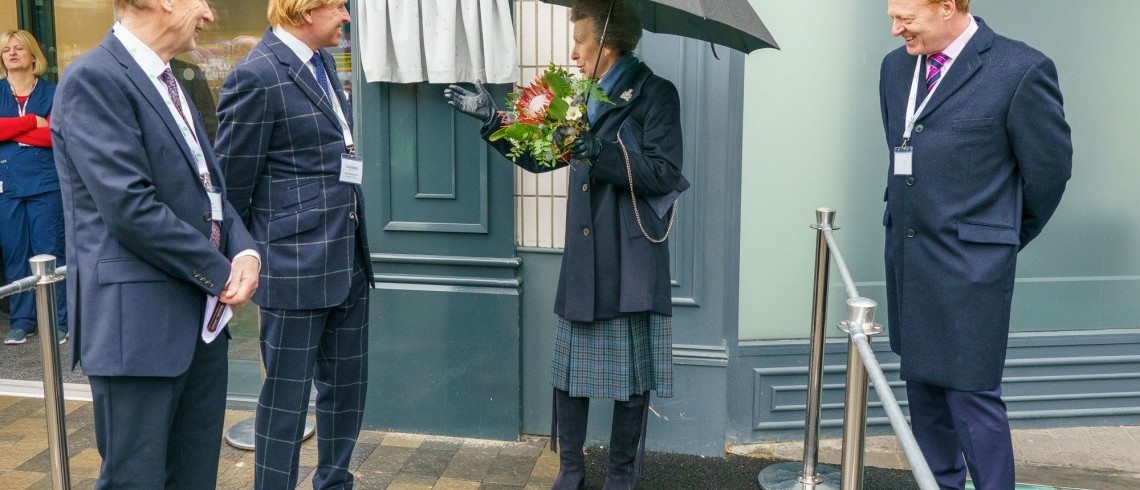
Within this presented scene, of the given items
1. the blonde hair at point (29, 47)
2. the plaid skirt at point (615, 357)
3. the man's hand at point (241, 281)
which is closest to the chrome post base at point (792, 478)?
the plaid skirt at point (615, 357)

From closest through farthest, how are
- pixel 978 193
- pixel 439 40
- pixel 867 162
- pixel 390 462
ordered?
pixel 978 193 < pixel 439 40 < pixel 390 462 < pixel 867 162

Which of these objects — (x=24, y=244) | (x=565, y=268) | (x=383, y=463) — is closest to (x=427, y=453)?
(x=383, y=463)

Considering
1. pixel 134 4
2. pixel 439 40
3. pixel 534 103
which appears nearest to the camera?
pixel 134 4

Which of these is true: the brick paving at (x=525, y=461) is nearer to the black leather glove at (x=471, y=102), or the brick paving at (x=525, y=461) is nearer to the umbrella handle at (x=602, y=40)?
the black leather glove at (x=471, y=102)

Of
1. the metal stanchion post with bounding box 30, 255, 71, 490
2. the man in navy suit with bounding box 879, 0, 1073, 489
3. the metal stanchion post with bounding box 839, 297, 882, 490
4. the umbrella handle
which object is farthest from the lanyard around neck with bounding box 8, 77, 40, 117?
the metal stanchion post with bounding box 839, 297, 882, 490

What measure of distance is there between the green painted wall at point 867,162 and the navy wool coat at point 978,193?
3.70 ft

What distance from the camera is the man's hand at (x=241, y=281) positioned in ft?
8.95

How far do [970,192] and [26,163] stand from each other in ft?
17.7

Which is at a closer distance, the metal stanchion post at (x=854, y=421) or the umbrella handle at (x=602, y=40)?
the metal stanchion post at (x=854, y=421)

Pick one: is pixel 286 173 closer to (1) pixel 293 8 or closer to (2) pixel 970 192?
(1) pixel 293 8

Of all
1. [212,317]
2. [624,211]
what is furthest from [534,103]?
[212,317]

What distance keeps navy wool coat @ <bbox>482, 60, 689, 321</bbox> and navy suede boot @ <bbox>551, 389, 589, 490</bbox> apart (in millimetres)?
362

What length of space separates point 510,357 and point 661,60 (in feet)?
4.77

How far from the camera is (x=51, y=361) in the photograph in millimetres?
2662
